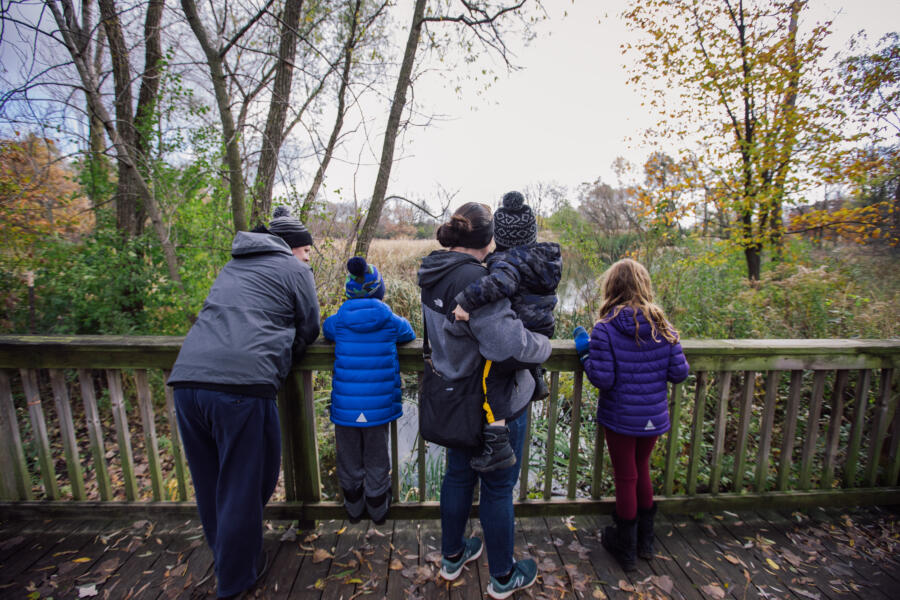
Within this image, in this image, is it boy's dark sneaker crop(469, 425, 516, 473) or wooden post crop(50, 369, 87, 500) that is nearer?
boy's dark sneaker crop(469, 425, 516, 473)

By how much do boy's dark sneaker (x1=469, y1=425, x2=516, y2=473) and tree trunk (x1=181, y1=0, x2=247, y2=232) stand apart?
139 inches

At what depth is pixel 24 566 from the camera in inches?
75.1

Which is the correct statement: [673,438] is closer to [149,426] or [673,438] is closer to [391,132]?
[149,426]

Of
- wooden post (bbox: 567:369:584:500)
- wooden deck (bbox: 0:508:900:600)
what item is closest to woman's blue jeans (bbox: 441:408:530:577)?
wooden deck (bbox: 0:508:900:600)

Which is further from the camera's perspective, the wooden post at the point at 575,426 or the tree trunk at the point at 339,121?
the tree trunk at the point at 339,121

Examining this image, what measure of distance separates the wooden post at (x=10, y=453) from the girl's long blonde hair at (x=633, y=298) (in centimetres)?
301

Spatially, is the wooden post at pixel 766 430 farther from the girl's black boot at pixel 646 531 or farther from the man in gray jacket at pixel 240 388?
the man in gray jacket at pixel 240 388

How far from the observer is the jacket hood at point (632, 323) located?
5.79 ft

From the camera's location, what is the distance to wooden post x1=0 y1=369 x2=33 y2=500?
2.08 m

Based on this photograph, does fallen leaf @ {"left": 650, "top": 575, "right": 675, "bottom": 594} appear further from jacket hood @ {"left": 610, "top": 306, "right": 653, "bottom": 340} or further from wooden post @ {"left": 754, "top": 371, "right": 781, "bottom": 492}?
jacket hood @ {"left": 610, "top": 306, "right": 653, "bottom": 340}

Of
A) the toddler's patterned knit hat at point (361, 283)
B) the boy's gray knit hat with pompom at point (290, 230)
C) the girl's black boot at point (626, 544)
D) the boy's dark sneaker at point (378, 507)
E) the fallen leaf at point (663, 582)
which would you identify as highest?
the boy's gray knit hat with pompom at point (290, 230)

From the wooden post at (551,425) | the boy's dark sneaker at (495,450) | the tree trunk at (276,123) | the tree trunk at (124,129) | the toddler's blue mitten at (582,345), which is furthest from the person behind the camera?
the tree trunk at (124,129)

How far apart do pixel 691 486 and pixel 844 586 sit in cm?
67

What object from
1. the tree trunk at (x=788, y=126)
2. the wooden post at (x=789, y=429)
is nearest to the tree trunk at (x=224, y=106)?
the wooden post at (x=789, y=429)
